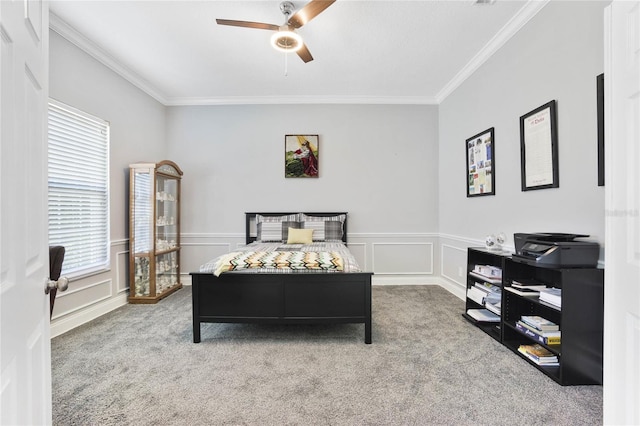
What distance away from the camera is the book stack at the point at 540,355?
80.3 inches

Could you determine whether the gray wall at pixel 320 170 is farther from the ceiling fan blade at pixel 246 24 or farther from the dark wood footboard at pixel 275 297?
the ceiling fan blade at pixel 246 24

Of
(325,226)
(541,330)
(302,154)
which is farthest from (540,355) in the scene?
(302,154)

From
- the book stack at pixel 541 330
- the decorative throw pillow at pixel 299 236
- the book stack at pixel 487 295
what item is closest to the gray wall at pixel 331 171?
the decorative throw pillow at pixel 299 236

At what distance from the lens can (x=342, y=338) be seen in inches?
102

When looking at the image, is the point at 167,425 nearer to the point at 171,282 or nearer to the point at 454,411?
the point at 454,411

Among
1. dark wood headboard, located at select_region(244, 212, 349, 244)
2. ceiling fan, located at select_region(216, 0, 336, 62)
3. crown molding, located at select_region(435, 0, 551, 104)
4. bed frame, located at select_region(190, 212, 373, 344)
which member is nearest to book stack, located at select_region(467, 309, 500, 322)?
bed frame, located at select_region(190, 212, 373, 344)

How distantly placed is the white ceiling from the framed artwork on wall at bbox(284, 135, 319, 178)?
0.64m

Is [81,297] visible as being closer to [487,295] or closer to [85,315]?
[85,315]

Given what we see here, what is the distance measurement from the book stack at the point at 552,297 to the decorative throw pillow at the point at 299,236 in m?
2.67

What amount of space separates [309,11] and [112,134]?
8.99ft

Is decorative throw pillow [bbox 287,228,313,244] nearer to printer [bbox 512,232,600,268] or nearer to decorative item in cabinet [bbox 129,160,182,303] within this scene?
decorative item in cabinet [bbox 129,160,182,303]

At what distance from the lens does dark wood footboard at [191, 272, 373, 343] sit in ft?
8.22
